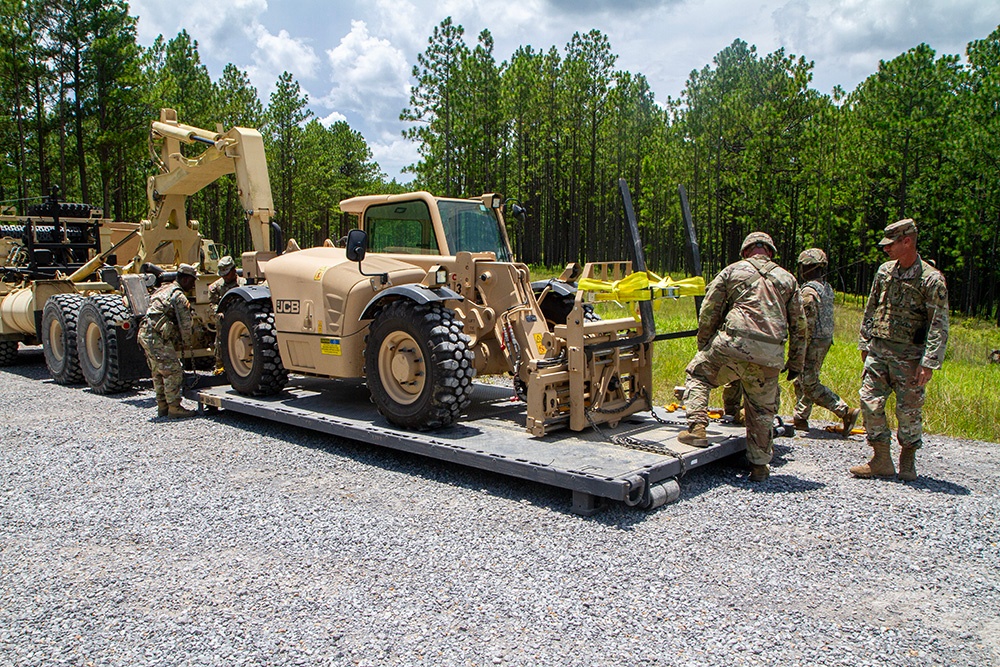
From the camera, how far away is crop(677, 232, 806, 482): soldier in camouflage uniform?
5809 millimetres

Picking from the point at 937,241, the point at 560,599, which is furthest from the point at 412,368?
the point at 937,241

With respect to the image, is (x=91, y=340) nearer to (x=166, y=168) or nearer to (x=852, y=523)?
(x=166, y=168)

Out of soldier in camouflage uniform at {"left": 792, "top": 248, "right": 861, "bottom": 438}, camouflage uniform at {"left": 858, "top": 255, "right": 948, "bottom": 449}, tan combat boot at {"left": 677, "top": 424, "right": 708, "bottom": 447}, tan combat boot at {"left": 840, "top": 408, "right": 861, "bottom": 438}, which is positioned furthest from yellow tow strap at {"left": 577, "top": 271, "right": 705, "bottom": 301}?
tan combat boot at {"left": 840, "top": 408, "right": 861, "bottom": 438}

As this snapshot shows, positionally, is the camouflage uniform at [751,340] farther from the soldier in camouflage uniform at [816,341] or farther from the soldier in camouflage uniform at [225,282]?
the soldier in camouflage uniform at [225,282]

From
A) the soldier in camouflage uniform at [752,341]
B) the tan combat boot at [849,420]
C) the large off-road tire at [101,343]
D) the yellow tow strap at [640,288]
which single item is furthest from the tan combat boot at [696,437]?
the large off-road tire at [101,343]

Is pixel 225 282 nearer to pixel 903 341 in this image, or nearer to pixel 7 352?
pixel 7 352

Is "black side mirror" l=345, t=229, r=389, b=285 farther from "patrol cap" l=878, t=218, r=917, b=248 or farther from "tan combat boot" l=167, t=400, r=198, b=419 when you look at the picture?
"patrol cap" l=878, t=218, r=917, b=248

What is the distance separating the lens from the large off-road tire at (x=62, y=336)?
11.1 m

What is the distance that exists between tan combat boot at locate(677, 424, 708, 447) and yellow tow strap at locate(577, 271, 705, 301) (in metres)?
1.13

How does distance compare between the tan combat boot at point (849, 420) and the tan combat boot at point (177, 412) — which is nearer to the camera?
the tan combat boot at point (849, 420)

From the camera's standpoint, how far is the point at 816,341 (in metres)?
7.68

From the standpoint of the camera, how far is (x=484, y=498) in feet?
18.6

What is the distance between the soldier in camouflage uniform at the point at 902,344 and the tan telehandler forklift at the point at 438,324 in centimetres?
189

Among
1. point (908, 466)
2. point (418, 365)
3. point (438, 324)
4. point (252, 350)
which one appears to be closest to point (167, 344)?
point (252, 350)
